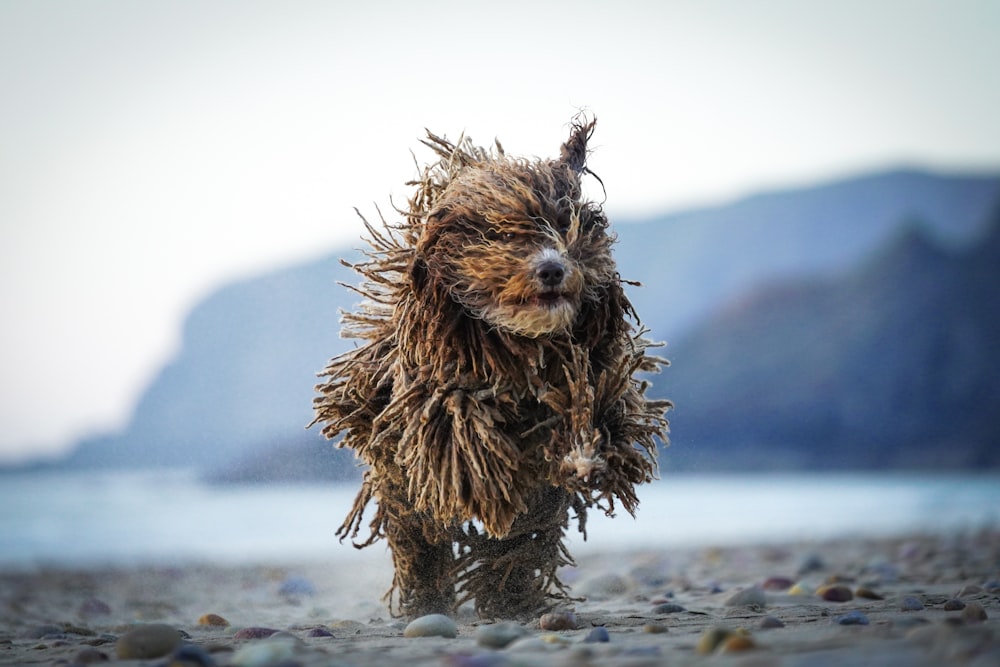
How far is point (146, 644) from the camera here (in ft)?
12.5

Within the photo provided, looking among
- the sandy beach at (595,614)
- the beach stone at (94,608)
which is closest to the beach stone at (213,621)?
the sandy beach at (595,614)

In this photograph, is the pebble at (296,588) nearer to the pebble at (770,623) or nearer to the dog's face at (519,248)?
the dog's face at (519,248)

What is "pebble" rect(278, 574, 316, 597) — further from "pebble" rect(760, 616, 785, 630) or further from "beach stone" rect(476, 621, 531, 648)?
"pebble" rect(760, 616, 785, 630)

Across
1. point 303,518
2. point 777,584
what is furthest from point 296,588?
point 303,518

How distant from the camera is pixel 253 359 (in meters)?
15.5

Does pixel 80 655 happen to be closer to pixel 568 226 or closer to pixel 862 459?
pixel 568 226

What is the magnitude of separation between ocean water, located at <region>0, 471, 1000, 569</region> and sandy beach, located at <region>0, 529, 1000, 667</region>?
751mm

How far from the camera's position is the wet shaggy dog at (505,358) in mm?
4492

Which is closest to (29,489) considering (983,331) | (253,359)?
(253,359)

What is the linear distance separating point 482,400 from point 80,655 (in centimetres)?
189

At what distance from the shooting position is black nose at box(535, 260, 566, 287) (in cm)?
437

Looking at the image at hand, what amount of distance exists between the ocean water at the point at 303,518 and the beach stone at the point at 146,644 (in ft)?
9.68

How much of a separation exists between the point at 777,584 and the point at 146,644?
431cm

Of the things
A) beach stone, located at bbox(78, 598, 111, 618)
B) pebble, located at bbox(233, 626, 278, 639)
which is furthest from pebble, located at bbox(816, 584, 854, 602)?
beach stone, located at bbox(78, 598, 111, 618)
